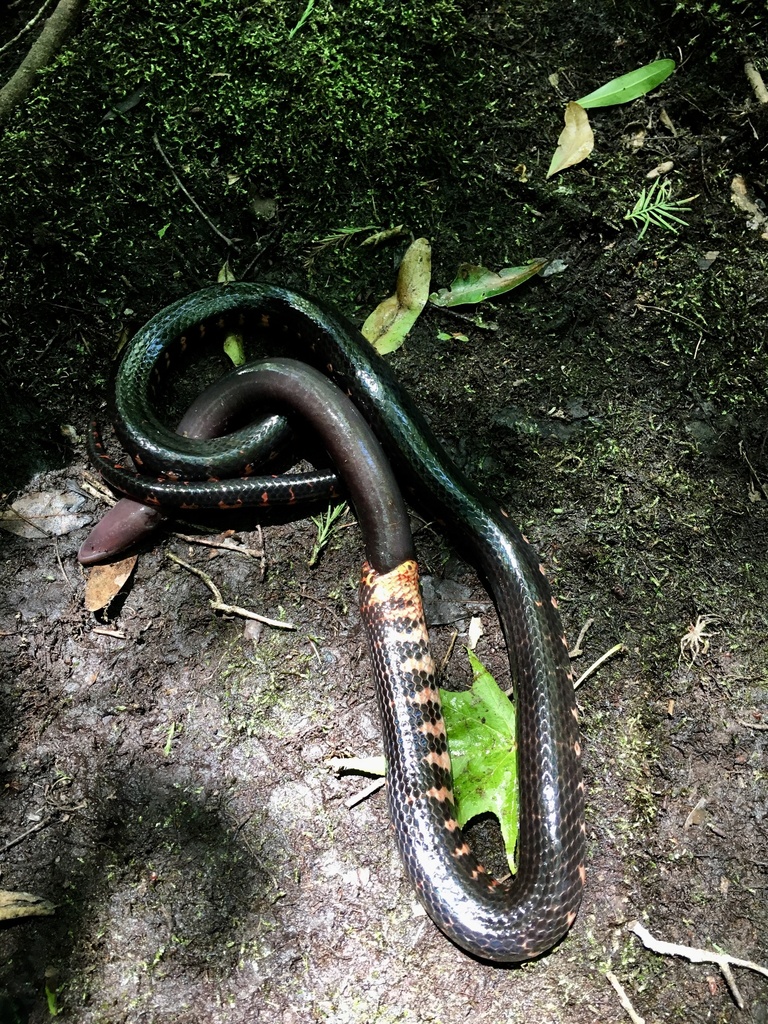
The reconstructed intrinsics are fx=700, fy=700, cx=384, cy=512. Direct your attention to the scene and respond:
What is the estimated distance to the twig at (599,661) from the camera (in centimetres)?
445

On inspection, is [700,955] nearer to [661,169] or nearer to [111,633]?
[111,633]

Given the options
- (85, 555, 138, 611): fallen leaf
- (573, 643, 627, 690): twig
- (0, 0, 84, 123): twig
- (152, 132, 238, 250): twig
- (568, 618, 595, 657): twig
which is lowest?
(573, 643, 627, 690): twig

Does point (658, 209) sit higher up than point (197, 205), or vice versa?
point (197, 205)

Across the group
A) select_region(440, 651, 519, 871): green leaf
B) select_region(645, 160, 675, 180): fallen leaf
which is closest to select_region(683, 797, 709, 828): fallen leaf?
select_region(440, 651, 519, 871): green leaf

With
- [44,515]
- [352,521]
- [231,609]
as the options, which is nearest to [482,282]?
[352,521]

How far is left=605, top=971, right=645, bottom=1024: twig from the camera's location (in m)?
3.84

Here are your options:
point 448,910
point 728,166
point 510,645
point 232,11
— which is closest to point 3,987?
point 448,910

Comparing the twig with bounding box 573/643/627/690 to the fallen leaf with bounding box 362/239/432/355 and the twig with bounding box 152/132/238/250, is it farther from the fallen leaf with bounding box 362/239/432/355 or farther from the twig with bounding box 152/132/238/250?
the twig with bounding box 152/132/238/250

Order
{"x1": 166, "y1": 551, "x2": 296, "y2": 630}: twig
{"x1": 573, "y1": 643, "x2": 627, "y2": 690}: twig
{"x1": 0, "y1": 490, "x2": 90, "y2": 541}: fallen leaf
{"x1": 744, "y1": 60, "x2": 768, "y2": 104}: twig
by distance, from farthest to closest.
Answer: {"x1": 744, "y1": 60, "x2": 768, "y2": 104}: twig
{"x1": 0, "y1": 490, "x2": 90, "y2": 541}: fallen leaf
{"x1": 166, "y1": 551, "x2": 296, "y2": 630}: twig
{"x1": 573, "y1": 643, "x2": 627, "y2": 690}: twig

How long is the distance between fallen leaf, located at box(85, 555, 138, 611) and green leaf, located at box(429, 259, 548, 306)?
283 centimetres

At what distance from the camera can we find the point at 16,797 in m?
4.29

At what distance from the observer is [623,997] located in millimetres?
Result: 3869

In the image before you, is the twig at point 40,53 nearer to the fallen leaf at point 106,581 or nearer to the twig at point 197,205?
the twig at point 197,205

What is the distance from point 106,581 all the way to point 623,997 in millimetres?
3953
